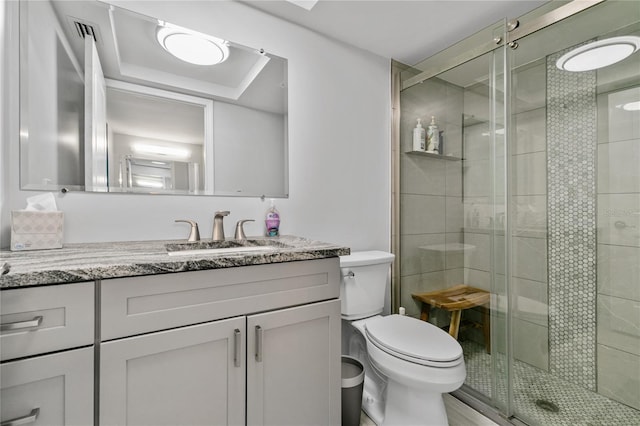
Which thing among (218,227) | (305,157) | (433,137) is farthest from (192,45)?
(433,137)

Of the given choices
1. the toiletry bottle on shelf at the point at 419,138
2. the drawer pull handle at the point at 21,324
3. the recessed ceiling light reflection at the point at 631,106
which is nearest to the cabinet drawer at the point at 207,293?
the drawer pull handle at the point at 21,324

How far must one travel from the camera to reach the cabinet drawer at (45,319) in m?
0.70

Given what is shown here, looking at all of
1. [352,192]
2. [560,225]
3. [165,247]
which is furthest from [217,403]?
[560,225]

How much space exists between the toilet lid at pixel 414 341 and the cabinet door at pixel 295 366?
0.91ft

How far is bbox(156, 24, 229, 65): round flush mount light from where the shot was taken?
1369 millimetres

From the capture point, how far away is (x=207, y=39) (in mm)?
1456

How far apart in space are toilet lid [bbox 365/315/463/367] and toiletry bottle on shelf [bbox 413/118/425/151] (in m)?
1.16

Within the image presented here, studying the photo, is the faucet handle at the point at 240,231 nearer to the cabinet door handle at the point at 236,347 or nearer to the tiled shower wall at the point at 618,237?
the cabinet door handle at the point at 236,347

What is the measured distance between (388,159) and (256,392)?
163 centimetres

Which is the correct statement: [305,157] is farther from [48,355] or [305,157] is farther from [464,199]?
[48,355]

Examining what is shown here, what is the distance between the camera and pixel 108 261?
0.84 metres

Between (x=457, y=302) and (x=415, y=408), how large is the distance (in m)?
0.74

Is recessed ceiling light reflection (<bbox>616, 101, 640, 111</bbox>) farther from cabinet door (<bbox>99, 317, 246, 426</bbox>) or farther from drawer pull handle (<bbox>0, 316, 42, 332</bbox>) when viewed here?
drawer pull handle (<bbox>0, 316, 42, 332</bbox>)

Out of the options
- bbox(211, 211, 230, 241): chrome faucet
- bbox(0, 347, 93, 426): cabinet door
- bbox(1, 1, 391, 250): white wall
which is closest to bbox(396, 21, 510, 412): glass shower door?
bbox(1, 1, 391, 250): white wall
